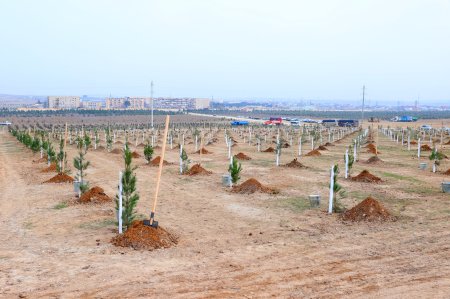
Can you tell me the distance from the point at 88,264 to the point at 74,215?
4.53m

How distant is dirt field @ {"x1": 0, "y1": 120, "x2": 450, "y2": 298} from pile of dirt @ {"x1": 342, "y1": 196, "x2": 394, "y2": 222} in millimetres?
374

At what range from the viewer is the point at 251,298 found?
719cm

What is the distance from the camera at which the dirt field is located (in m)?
7.66

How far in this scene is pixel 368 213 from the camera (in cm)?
1258

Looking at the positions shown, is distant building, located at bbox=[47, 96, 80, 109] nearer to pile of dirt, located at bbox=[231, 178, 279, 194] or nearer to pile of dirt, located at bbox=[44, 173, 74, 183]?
pile of dirt, located at bbox=[44, 173, 74, 183]

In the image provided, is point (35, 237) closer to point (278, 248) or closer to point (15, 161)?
point (278, 248)

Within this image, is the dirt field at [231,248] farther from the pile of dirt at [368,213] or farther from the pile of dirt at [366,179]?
the pile of dirt at [366,179]

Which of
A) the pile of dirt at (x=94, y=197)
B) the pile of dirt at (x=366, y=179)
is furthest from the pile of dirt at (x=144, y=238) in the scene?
the pile of dirt at (x=366, y=179)

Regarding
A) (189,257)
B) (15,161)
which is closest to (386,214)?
(189,257)

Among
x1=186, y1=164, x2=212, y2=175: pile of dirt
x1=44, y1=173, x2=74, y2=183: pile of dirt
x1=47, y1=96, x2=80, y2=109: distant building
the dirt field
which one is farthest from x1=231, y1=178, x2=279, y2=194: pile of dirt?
x1=47, y1=96, x2=80, y2=109: distant building

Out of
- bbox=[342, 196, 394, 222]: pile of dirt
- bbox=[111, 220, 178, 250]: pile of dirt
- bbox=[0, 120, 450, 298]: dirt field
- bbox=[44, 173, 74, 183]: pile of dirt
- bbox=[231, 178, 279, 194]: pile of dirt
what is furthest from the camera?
bbox=[44, 173, 74, 183]: pile of dirt

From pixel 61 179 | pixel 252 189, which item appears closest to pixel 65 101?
pixel 61 179

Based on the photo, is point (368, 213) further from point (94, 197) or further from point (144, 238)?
point (94, 197)

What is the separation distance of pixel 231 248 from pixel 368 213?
15.1 ft
